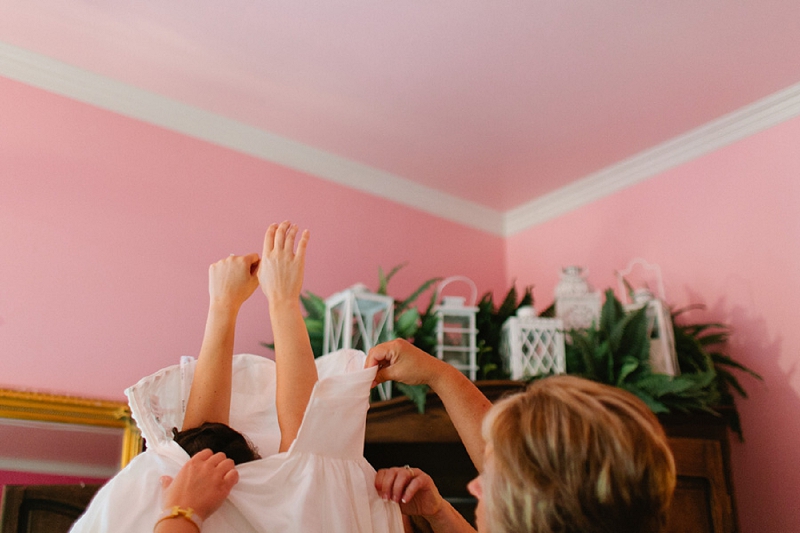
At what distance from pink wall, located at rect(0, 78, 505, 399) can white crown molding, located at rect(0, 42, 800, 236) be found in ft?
0.15

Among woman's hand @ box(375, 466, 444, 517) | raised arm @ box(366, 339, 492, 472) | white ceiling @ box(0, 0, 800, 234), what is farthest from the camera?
white ceiling @ box(0, 0, 800, 234)

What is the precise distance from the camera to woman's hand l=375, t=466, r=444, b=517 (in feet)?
3.67

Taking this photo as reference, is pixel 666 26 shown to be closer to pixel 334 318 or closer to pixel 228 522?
pixel 334 318

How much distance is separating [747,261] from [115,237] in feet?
6.52

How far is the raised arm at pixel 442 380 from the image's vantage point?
4.00 ft

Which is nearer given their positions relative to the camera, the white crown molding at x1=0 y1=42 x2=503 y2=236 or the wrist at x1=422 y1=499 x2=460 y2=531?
the wrist at x1=422 y1=499 x2=460 y2=531

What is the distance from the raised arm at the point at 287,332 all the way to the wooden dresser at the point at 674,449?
700mm

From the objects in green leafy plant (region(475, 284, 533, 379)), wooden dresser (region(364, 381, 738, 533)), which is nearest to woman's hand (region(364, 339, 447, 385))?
wooden dresser (region(364, 381, 738, 533))

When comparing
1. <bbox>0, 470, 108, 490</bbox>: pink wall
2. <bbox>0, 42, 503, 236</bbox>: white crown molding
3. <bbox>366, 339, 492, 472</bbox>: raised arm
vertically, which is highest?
<bbox>0, 42, 503, 236</bbox>: white crown molding

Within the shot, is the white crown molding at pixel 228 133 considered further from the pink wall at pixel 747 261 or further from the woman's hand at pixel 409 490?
the woman's hand at pixel 409 490

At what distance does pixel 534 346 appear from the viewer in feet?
6.88

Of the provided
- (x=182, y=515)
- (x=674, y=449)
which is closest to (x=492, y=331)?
(x=674, y=449)

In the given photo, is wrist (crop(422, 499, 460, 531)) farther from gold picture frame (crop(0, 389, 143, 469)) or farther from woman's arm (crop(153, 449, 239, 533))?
gold picture frame (crop(0, 389, 143, 469))

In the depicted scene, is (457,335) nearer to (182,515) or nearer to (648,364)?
(648,364)
